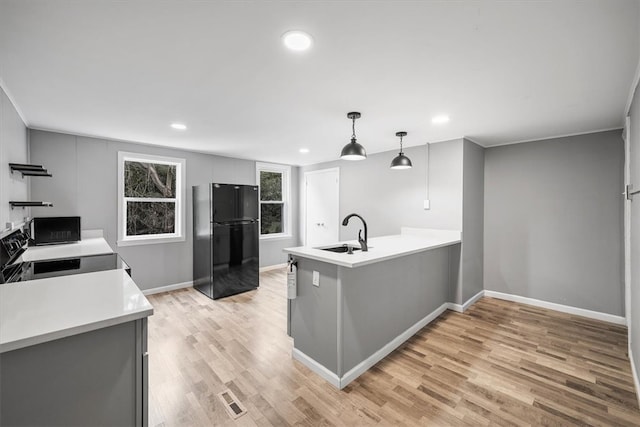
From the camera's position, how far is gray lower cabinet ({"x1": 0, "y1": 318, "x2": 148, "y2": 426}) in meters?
0.95

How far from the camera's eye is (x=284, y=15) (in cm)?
139

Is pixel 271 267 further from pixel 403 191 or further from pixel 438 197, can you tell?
pixel 438 197

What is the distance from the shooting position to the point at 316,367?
231 cm

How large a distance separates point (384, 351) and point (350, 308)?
0.71 meters

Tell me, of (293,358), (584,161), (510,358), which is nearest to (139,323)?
(293,358)

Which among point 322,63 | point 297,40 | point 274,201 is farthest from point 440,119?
point 274,201

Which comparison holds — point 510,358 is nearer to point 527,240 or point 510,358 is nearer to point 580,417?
point 580,417

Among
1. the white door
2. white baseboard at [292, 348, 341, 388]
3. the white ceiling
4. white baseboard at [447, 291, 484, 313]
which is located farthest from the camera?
the white door

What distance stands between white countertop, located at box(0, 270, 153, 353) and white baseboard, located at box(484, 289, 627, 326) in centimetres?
464

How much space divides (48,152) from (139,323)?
3726mm

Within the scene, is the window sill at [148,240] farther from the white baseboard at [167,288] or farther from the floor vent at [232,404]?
the floor vent at [232,404]

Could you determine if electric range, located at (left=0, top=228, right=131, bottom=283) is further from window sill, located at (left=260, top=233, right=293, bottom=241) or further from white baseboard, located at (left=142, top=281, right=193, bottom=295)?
window sill, located at (left=260, top=233, right=293, bottom=241)

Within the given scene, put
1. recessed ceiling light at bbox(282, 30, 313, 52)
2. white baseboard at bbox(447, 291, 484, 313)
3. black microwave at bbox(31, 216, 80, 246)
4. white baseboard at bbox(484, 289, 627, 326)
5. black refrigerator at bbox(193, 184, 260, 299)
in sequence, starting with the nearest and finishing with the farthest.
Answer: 1. recessed ceiling light at bbox(282, 30, 313, 52)
2. black microwave at bbox(31, 216, 80, 246)
3. white baseboard at bbox(484, 289, 627, 326)
4. white baseboard at bbox(447, 291, 484, 313)
5. black refrigerator at bbox(193, 184, 260, 299)

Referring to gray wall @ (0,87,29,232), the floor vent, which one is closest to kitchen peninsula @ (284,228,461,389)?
the floor vent
